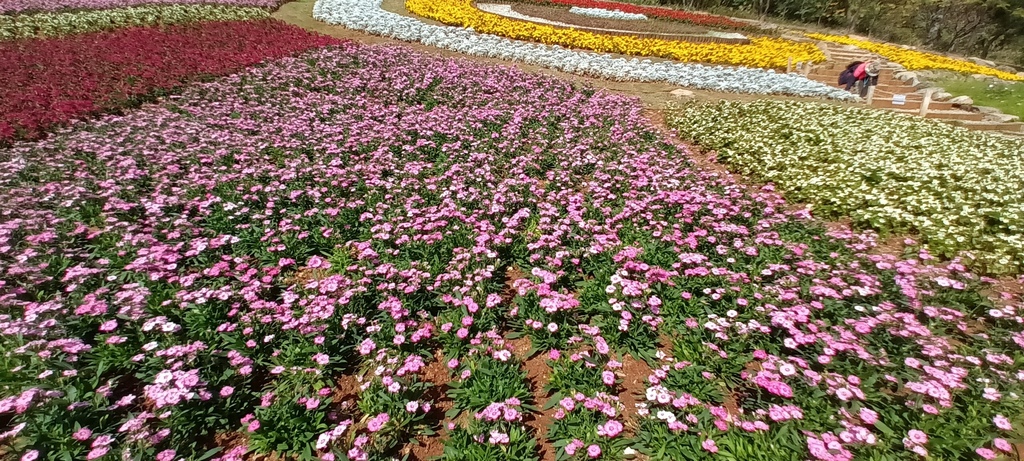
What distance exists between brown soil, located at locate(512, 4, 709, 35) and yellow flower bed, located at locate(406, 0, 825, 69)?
2.49 meters

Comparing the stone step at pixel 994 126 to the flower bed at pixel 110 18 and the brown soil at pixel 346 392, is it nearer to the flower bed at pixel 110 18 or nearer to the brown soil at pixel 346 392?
the brown soil at pixel 346 392

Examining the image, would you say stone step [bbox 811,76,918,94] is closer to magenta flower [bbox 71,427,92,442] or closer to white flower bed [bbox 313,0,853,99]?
white flower bed [bbox 313,0,853,99]

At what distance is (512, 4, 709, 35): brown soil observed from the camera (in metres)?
22.7

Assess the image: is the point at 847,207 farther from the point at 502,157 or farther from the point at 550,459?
the point at 550,459

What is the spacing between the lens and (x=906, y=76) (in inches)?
647

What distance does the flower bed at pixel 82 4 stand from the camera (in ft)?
57.5

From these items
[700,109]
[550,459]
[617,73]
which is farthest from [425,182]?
[617,73]

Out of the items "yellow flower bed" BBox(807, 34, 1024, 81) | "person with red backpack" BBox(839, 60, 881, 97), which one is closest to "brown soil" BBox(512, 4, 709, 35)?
"yellow flower bed" BBox(807, 34, 1024, 81)

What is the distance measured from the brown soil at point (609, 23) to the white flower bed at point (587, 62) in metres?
5.40

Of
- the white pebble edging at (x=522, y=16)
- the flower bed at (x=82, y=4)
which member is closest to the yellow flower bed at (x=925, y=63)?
the white pebble edging at (x=522, y=16)

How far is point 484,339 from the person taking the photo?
14.7 feet

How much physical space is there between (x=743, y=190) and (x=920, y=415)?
4.84 m

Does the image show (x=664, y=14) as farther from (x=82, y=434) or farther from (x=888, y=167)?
(x=82, y=434)

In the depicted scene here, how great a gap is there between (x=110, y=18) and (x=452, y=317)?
2045cm
